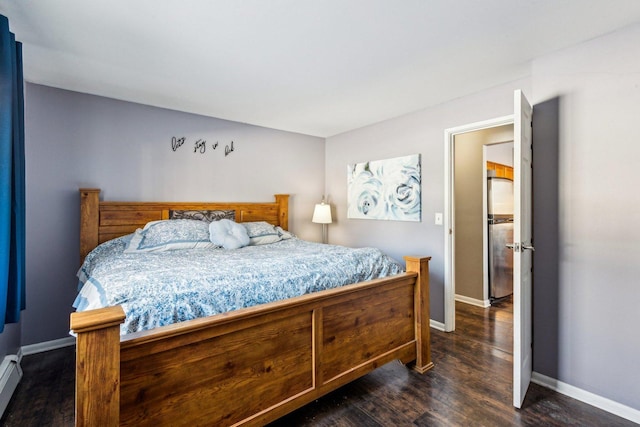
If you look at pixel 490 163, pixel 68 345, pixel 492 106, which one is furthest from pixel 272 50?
pixel 490 163

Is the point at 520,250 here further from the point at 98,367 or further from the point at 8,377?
the point at 8,377

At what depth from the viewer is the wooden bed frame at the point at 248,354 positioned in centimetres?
111

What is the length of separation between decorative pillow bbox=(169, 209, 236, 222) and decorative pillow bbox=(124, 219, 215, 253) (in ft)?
1.19

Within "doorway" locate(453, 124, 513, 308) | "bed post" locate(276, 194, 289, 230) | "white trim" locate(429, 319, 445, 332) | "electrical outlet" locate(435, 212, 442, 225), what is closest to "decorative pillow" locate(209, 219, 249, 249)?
"bed post" locate(276, 194, 289, 230)

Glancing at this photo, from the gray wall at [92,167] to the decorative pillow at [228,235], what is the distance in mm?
715

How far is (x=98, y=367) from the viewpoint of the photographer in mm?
1095

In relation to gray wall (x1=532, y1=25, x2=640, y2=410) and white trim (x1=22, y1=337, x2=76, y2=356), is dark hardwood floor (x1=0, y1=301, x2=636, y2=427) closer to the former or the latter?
white trim (x1=22, y1=337, x2=76, y2=356)

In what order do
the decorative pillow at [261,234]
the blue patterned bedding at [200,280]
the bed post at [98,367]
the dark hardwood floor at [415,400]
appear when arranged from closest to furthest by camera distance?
the bed post at [98,367], the blue patterned bedding at [200,280], the dark hardwood floor at [415,400], the decorative pillow at [261,234]

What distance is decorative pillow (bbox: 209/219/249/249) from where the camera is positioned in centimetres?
293

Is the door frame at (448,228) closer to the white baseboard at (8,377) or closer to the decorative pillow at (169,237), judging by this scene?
the decorative pillow at (169,237)

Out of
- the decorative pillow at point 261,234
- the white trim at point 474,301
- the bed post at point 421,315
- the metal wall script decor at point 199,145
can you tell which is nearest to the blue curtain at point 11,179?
the metal wall script decor at point 199,145

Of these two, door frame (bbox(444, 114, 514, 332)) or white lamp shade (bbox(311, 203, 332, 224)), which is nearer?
door frame (bbox(444, 114, 514, 332))

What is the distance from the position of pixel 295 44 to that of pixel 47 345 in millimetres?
3268

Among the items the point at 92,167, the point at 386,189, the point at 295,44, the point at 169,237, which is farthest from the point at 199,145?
the point at 386,189
